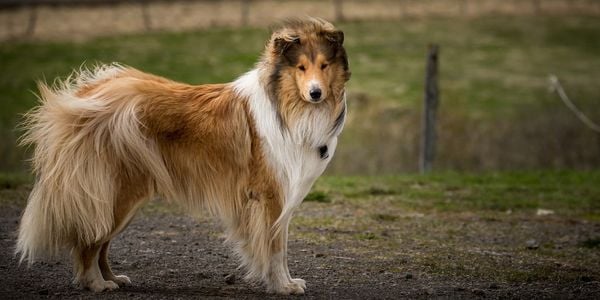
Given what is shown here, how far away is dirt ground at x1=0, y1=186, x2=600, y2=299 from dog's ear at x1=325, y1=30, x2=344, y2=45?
2119 mm

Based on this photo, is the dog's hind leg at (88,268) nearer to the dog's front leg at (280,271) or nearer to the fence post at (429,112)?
the dog's front leg at (280,271)

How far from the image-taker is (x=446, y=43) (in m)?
34.9

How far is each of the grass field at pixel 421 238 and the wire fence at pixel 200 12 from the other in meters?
20.1

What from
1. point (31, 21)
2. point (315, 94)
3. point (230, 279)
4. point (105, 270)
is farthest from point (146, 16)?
point (315, 94)

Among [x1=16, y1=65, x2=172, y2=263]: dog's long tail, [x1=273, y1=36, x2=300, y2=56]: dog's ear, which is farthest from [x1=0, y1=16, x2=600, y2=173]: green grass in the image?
[x1=16, y1=65, x2=172, y2=263]: dog's long tail

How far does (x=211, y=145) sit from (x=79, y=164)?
1.07 meters

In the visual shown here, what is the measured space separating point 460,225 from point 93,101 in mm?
5801

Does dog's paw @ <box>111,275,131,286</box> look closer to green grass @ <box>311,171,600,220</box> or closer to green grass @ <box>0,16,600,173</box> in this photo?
green grass @ <box>311,171,600,220</box>

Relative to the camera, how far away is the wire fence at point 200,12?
35.1 metres

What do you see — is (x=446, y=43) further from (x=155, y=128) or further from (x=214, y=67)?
(x=155, y=128)

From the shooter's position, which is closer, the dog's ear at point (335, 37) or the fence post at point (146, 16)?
the dog's ear at point (335, 37)

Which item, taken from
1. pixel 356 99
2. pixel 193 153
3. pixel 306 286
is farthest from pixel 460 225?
pixel 356 99

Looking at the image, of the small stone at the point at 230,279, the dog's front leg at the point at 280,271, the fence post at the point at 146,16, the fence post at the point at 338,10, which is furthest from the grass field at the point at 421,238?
the fence post at the point at 338,10

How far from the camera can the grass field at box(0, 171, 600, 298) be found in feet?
27.1
